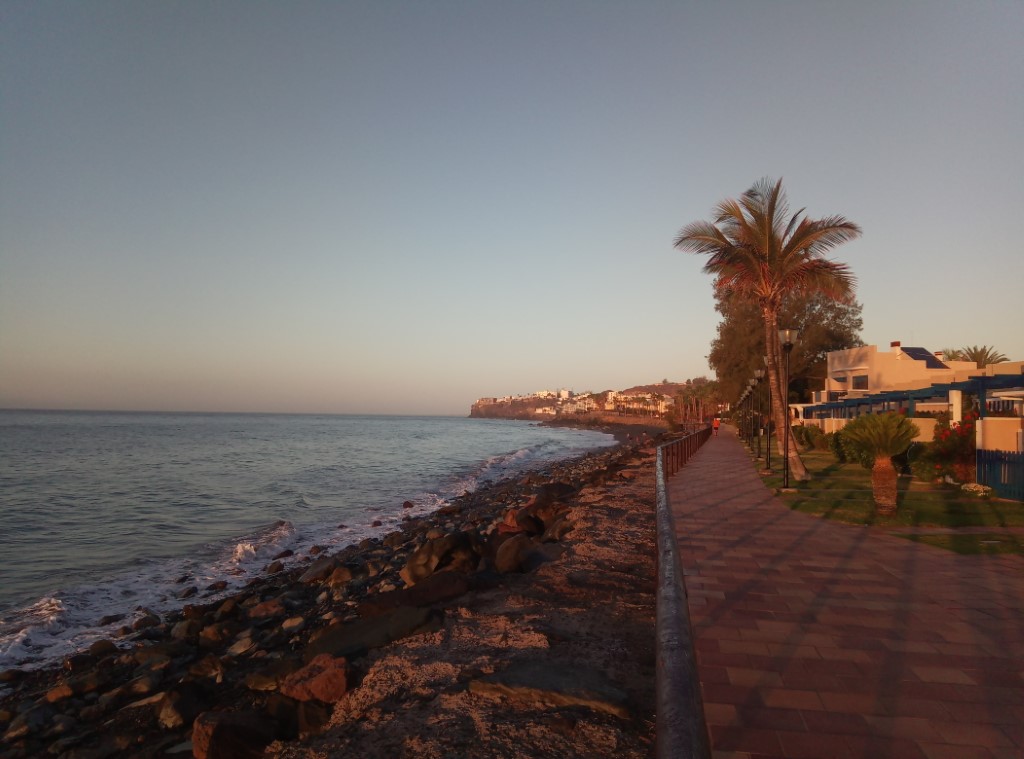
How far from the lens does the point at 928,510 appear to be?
10.0 meters

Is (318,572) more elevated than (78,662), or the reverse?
(318,572)

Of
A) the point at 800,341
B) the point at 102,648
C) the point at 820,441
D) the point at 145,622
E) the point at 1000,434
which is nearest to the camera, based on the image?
the point at 102,648

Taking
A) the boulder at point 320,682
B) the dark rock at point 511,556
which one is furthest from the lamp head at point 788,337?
the boulder at point 320,682

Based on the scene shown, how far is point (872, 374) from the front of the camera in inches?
1275

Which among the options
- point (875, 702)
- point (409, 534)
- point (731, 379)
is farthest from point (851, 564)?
point (731, 379)

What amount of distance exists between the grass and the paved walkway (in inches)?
30.2

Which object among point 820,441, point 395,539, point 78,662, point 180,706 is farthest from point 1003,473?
point 78,662

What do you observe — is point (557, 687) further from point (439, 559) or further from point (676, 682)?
point (439, 559)

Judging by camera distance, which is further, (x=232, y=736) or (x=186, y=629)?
(x=186, y=629)

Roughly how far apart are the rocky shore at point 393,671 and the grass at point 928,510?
374 centimetres

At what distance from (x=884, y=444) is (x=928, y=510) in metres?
1.40

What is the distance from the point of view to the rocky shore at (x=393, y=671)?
3619 millimetres

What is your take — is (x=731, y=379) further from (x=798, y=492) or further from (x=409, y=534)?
(x=409, y=534)

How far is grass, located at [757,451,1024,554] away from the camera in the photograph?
25.8 feet
